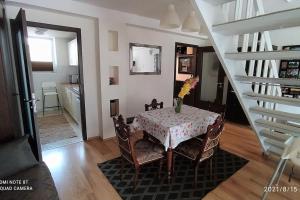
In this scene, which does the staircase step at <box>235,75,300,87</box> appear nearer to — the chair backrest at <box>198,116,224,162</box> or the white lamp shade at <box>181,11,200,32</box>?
the chair backrest at <box>198,116,224,162</box>

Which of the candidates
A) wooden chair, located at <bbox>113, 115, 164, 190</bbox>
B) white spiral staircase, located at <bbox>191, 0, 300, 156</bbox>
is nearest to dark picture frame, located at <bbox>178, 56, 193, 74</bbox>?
white spiral staircase, located at <bbox>191, 0, 300, 156</bbox>

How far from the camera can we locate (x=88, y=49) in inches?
127

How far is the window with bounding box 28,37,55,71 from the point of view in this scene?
5.05 metres

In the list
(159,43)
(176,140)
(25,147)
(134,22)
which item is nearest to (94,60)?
(134,22)

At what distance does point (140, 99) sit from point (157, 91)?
551 mm

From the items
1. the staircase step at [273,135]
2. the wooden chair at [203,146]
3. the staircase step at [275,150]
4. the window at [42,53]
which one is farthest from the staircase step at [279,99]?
the window at [42,53]

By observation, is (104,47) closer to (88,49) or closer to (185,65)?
(88,49)

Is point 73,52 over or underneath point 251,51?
over

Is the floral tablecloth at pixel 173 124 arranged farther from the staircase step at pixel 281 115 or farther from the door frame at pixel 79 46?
the door frame at pixel 79 46

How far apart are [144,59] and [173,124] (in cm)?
230

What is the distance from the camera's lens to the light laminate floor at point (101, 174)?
2.06 meters

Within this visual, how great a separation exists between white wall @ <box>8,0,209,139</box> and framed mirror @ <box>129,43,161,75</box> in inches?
4.5

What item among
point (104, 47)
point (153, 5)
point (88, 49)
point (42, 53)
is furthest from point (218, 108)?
point (42, 53)

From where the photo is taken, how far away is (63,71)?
555cm
